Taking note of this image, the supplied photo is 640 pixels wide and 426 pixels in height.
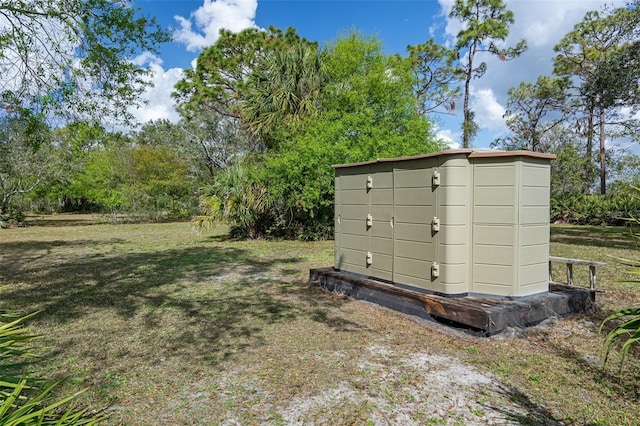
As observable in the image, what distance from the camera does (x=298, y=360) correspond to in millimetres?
3297

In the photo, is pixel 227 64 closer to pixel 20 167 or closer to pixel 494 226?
pixel 20 167

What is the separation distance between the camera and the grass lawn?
2518 mm

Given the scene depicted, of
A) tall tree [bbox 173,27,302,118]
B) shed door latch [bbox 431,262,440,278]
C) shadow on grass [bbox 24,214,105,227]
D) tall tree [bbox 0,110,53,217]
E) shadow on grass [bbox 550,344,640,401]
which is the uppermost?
tall tree [bbox 173,27,302,118]

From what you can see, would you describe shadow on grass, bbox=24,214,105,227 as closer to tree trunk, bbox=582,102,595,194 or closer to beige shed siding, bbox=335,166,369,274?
beige shed siding, bbox=335,166,369,274

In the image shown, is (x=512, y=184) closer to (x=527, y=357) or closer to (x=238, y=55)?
(x=527, y=357)

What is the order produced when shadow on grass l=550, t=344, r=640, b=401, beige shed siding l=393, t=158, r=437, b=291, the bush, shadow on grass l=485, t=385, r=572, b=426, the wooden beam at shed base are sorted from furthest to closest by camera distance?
the bush
beige shed siding l=393, t=158, r=437, b=291
the wooden beam at shed base
shadow on grass l=550, t=344, r=640, b=401
shadow on grass l=485, t=385, r=572, b=426

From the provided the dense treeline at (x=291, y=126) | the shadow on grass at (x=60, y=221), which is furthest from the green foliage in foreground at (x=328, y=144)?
the shadow on grass at (x=60, y=221)

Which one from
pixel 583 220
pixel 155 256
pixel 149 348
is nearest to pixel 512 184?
pixel 149 348

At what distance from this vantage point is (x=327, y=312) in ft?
15.4

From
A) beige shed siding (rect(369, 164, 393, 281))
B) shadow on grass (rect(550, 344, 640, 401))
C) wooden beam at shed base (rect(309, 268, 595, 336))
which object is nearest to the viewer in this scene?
shadow on grass (rect(550, 344, 640, 401))

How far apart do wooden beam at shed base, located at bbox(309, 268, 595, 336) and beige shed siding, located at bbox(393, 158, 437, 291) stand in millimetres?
200

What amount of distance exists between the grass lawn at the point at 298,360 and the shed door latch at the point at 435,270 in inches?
20.4

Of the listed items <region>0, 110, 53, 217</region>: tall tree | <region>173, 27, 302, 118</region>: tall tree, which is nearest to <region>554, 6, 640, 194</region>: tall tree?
<region>173, 27, 302, 118</region>: tall tree

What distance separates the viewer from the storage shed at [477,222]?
3.95m
